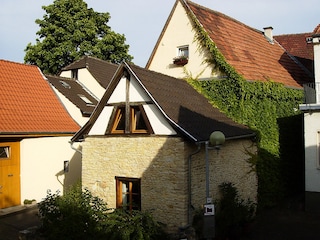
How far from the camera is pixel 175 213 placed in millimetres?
9914

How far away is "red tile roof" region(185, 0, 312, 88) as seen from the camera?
585 inches

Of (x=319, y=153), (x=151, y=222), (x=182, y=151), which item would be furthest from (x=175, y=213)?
(x=319, y=153)

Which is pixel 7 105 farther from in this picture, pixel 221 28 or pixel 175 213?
pixel 221 28

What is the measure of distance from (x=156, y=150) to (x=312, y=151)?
21.1 ft

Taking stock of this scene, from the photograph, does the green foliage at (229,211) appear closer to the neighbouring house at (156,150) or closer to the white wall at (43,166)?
the neighbouring house at (156,150)

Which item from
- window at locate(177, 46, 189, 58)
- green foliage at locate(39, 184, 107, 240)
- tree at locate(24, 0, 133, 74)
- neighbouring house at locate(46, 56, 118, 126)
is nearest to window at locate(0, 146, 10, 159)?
green foliage at locate(39, 184, 107, 240)

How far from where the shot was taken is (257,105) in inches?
555

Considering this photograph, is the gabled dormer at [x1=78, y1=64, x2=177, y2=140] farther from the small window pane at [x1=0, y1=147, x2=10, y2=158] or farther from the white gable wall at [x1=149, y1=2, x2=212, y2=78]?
the white gable wall at [x1=149, y1=2, x2=212, y2=78]

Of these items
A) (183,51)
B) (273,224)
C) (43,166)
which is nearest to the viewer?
(273,224)

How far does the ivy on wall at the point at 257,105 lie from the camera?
13562mm

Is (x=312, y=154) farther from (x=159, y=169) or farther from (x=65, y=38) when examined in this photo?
(x=65, y=38)

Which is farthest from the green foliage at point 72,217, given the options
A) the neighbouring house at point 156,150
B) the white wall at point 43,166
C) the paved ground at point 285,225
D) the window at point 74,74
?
the window at point 74,74

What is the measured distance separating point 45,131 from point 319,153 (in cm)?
1108

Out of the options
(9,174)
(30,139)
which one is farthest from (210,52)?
(9,174)
